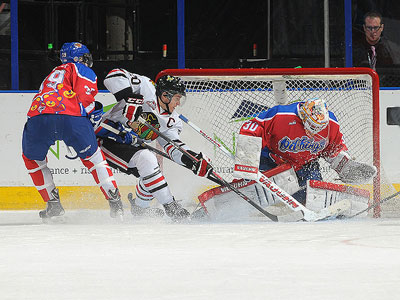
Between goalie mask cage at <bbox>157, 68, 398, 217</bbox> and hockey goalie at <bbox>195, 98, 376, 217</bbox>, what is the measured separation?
0.66ft

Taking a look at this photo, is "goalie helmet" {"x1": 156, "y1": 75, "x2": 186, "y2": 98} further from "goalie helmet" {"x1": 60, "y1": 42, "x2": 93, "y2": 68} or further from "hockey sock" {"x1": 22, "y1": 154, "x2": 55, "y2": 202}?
"hockey sock" {"x1": 22, "y1": 154, "x2": 55, "y2": 202}

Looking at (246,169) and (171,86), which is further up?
(171,86)

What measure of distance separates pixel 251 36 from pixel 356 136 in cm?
124

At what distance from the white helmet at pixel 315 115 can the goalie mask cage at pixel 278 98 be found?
→ 1.62 feet

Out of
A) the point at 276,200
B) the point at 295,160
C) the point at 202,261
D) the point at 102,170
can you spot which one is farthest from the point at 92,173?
the point at 202,261

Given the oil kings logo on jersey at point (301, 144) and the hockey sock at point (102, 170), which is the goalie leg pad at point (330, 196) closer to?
the oil kings logo on jersey at point (301, 144)

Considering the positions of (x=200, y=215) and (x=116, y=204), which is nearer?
(x=116, y=204)

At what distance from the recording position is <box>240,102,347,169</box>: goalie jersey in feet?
15.4

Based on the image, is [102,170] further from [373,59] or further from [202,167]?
[373,59]

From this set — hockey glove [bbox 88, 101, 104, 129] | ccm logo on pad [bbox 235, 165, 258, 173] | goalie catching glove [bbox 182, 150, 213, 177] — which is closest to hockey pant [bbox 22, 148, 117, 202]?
hockey glove [bbox 88, 101, 104, 129]

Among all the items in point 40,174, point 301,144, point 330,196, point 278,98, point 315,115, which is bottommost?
point 330,196

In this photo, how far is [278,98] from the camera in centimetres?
523

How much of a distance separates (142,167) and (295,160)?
2.61 ft

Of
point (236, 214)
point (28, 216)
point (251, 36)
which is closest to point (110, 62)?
point (251, 36)
